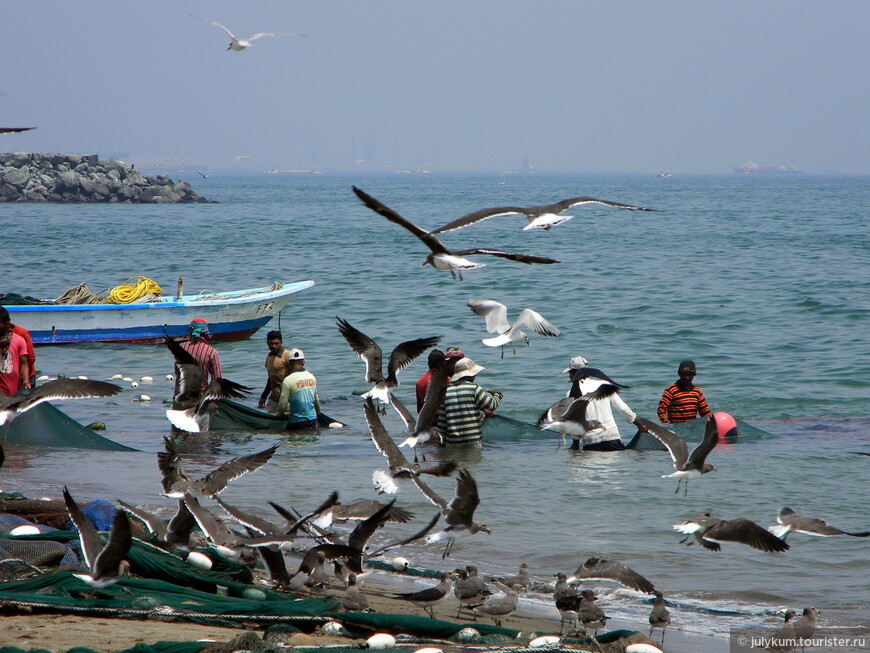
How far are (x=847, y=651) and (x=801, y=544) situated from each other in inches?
99.0

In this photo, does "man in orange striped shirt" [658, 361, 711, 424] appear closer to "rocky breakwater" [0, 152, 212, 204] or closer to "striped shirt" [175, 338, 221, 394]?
"striped shirt" [175, 338, 221, 394]

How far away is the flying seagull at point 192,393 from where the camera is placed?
31.4ft

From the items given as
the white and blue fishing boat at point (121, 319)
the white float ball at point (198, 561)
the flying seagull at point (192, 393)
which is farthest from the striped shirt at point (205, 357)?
the white and blue fishing boat at point (121, 319)

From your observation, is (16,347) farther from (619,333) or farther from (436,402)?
(619,333)

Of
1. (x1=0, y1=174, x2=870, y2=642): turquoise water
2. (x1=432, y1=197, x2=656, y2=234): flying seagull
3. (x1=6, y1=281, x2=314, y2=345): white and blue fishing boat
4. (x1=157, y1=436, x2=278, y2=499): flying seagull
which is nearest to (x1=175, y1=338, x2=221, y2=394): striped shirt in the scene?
(x1=0, y1=174, x2=870, y2=642): turquoise water

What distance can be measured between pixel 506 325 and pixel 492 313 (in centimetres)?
20

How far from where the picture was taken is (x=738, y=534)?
6.96m

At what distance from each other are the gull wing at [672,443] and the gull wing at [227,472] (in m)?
3.09

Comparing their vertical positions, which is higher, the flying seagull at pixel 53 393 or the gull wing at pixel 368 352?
the gull wing at pixel 368 352

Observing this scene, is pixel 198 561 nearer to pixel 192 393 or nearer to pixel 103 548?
pixel 103 548

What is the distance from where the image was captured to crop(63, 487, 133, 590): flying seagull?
527cm

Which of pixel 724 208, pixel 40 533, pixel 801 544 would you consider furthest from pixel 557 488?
pixel 724 208

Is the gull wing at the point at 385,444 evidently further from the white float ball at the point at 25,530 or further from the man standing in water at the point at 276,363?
the man standing in water at the point at 276,363

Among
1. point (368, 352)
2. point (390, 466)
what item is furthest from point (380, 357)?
point (390, 466)
